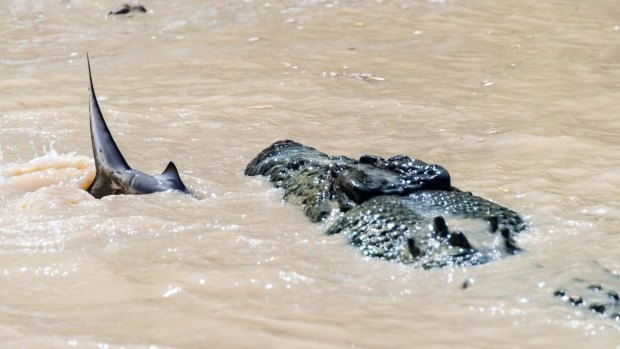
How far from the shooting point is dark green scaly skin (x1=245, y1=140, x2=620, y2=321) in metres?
3.53

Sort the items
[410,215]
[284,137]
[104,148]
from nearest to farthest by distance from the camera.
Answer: [410,215] < [104,148] < [284,137]

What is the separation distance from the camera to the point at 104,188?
470 cm

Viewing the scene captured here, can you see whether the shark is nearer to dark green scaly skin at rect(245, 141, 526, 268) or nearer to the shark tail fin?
the shark tail fin

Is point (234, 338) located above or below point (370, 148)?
above

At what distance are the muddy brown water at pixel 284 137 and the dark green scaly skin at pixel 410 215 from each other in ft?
0.24

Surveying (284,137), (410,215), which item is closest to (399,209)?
(410,215)

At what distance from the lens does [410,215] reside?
12.4 ft

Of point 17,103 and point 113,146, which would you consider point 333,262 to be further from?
point 17,103

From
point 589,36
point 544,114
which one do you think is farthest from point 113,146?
point 589,36

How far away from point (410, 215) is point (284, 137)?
237 centimetres

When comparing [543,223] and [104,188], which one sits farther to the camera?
[104,188]

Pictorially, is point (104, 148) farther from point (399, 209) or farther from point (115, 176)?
point (399, 209)

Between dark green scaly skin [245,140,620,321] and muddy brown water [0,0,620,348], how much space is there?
2.9 inches

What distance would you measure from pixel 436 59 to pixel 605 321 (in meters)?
5.38
